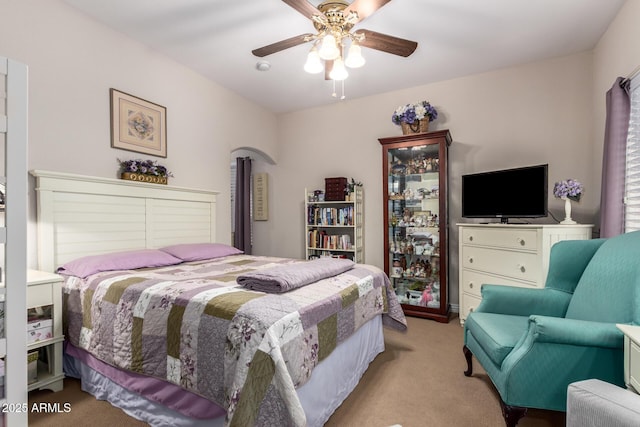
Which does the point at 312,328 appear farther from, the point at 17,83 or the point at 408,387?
the point at 17,83

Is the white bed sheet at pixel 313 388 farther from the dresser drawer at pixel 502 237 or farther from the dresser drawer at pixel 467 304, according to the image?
the dresser drawer at pixel 502 237

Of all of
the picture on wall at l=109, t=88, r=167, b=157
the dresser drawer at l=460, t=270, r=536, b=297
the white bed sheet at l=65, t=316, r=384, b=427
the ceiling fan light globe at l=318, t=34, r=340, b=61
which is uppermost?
the ceiling fan light globe at l=318, t=34, r=340, b=61

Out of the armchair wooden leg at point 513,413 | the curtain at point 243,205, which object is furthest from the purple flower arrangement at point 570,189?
the curtain at point 243,205

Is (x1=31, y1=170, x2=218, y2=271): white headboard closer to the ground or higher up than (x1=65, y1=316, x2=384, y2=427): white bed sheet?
higher up

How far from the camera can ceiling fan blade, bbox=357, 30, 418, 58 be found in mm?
2084

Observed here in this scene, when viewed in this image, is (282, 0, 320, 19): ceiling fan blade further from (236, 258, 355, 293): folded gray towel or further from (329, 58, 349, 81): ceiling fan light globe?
(236, 258, 355, 293): folded gray towel

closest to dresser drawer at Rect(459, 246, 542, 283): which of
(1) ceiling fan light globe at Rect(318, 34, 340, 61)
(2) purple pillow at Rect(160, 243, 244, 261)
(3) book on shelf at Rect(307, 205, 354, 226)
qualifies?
(3) book on shelf at Rect(307, 205, 354, 226)

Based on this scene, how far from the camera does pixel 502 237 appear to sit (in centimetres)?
291

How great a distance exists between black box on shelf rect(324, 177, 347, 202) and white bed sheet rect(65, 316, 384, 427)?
2.10 metres

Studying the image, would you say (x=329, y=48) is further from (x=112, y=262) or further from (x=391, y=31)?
(x=112, y=262)

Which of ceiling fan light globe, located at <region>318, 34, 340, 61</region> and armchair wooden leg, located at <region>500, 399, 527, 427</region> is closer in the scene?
armchair wooden leg, located at <region>500, 399, 527, 427</region>

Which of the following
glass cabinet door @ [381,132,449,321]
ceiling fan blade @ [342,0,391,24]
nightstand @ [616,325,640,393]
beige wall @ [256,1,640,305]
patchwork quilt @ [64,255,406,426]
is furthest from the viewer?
glass cabinet door @ [381,132,449,321]

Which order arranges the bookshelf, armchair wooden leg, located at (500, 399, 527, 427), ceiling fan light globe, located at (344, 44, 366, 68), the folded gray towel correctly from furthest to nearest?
the bookshelf → ceiling fan light globe, located at (344, 44, 366, 68) → the folded gray towel → armchair wooden leg, located at (500, 399, 527, 427)

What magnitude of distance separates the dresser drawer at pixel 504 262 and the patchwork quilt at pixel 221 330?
152 centimetres
